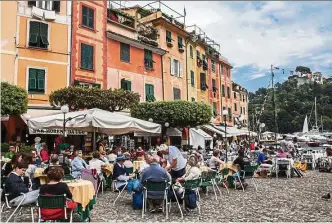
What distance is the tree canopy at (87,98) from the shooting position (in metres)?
17.1

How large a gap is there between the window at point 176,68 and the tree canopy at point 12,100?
15.7 meters

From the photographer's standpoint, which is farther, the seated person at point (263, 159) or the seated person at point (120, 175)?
the seated person at point (263, 159)

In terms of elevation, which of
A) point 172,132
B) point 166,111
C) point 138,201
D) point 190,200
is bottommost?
point 138,201

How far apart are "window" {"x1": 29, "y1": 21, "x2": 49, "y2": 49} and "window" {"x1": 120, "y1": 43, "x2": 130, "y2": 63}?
5830 millimetres

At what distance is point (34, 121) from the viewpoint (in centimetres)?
1096

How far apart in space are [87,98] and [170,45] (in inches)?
541

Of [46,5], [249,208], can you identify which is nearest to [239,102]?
[46,5]

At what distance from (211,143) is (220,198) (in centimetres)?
2249

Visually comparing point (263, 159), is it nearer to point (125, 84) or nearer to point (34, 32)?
point (125, 84)

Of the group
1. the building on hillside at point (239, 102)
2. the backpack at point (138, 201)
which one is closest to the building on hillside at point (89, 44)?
the backpack at point (138, 201)

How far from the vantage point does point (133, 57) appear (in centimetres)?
2517

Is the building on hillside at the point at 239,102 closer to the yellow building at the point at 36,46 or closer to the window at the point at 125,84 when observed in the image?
the window at the point at 125,84

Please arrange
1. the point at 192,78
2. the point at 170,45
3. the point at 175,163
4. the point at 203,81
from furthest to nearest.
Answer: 1. the point at 203,81
2. the point at 192,78
3. the point at 170,45
4. the point at 175,163

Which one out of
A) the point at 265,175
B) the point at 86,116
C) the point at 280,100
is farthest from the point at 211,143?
the point at 280,100
